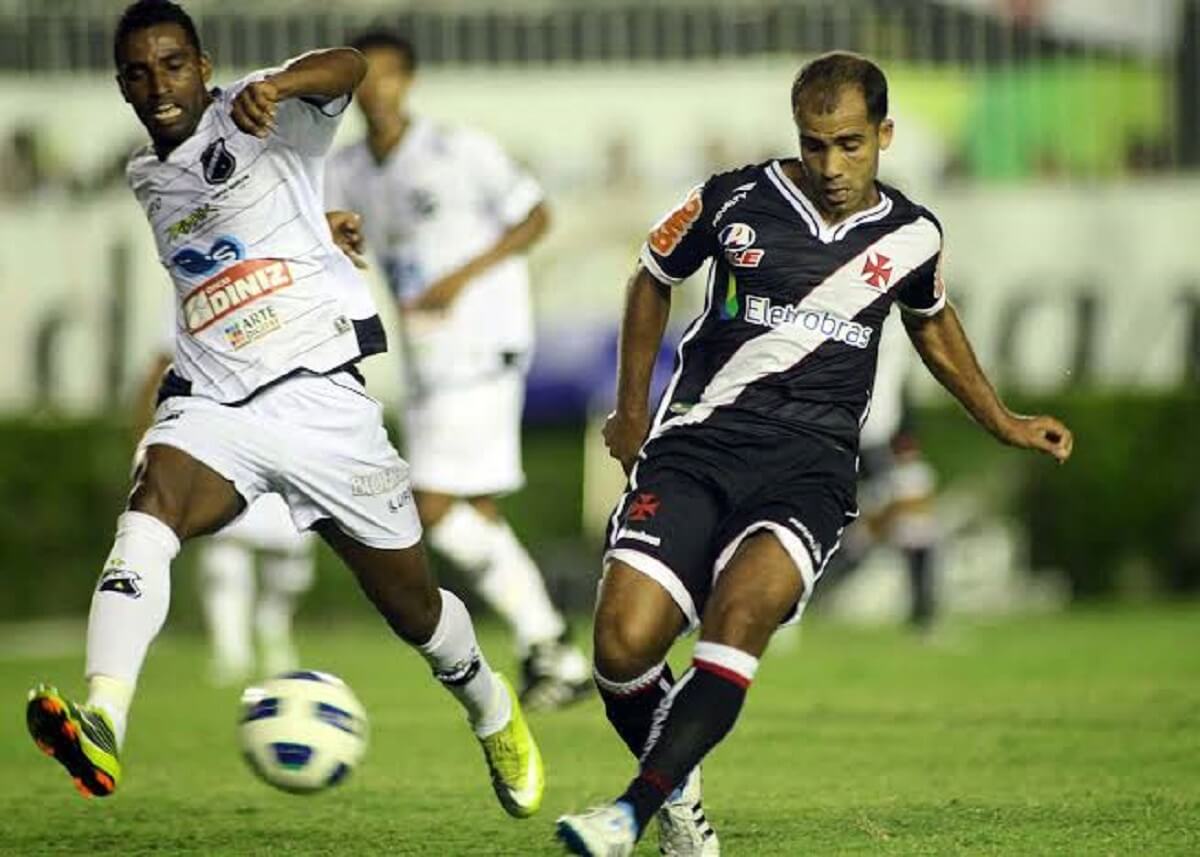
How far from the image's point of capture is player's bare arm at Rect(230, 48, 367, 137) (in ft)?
24.4

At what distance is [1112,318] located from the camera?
2162cm

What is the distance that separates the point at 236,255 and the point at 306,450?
23.3 inches

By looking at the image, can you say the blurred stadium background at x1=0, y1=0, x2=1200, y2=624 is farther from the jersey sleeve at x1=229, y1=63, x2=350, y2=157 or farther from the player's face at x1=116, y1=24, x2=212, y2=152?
the player's face at x1=116, y1=24, x2=212, y2=152

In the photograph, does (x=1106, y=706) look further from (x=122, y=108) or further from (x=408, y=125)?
(x=122, y=108)

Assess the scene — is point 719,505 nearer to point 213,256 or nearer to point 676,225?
point 676,225

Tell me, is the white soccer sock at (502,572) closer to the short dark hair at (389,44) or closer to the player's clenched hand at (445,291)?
the player's clenched hand at (445,291)

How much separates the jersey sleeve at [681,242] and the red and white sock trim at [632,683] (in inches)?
43.0

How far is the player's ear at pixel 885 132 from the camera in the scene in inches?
291

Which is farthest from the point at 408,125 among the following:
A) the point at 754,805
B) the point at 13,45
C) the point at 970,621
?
the point at 13,45

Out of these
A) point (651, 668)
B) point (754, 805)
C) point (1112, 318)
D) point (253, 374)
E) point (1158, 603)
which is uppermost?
point (253, 374)

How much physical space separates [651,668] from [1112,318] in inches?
590

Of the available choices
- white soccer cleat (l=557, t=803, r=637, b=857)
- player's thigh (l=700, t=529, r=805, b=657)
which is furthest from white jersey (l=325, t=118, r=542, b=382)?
white soccer cleat (l=557, t=803, r=637, b=857)

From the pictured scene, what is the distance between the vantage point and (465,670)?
8234 millimetres

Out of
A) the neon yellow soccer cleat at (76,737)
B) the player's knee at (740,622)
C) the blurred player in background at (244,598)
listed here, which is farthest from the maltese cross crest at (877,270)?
the blurred player in background at (244,598)
